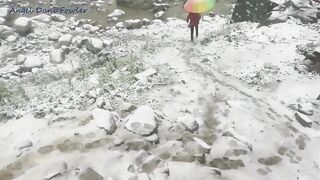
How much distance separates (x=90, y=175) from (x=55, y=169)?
2.04ft

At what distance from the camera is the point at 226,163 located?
7020 mm

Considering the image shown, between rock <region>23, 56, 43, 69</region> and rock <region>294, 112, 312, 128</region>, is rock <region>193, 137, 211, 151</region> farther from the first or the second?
rock <region>23, 56, 43, 69</region>

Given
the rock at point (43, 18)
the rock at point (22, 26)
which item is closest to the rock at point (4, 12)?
the rock at point (43, 18)

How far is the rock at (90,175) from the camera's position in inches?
257

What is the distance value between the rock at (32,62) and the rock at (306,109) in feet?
24.9

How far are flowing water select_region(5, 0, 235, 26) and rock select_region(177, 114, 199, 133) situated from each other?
9.49 m

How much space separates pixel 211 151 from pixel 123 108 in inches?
86.2

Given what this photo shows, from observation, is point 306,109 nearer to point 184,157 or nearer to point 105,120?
point 184,157

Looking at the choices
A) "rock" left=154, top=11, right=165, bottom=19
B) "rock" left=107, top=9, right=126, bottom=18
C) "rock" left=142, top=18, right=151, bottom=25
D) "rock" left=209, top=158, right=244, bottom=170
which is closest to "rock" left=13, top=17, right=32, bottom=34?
"rock" left=107, top=9, right=126, bottom=18

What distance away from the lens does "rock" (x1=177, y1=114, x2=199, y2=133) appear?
7.84 m

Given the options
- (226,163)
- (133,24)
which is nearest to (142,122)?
(226,163)

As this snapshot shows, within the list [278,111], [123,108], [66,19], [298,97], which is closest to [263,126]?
[278,111]

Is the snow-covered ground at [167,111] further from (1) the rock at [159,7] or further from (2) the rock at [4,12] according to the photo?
(1) the rock at [159,7]

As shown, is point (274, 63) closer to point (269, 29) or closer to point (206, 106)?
point (269, 29)
